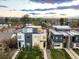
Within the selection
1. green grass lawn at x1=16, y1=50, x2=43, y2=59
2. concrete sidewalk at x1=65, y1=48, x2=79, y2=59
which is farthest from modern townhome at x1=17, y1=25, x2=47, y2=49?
concrete sidewalk at x1=65, y1=48, x2=79, y2=59

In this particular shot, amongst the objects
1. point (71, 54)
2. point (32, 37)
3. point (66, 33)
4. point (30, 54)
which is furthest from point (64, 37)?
point (30, 54)

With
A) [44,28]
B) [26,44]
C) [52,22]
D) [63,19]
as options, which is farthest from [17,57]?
[63,19]

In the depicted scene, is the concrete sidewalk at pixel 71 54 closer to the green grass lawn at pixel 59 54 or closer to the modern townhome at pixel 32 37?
the green grass lawn at pixel 59 54

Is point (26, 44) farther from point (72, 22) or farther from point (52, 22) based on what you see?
point (72, 22)

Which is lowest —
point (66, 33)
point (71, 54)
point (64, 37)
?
point (71, 54)

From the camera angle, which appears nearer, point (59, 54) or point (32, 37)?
point (59, 54)

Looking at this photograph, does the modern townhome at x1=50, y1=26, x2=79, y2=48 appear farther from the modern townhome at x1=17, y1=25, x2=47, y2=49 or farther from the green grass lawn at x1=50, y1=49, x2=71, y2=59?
the modern townhome at x1=17, y1=25, x2=47, y2=49

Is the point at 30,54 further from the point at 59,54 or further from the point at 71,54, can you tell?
the point at 71,54
